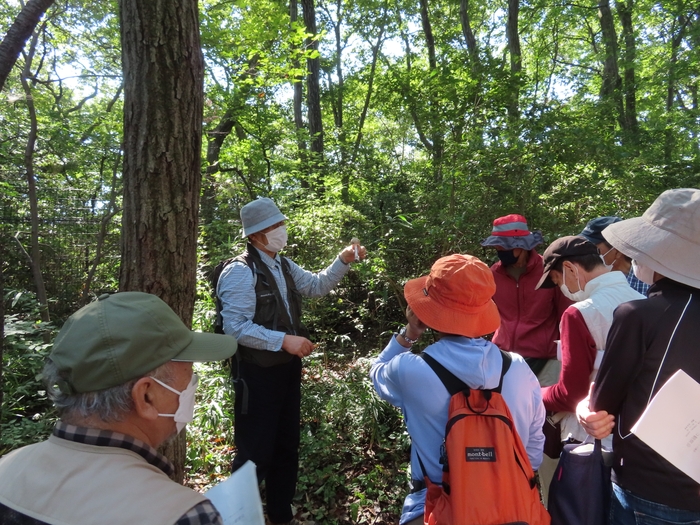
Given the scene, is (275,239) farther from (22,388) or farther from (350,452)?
(22,388)

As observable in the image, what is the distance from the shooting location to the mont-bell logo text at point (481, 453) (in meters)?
1.41

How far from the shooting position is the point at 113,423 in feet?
3.58

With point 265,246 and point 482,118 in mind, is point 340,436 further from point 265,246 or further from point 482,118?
point 482,118

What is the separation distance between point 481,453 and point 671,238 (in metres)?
0.99

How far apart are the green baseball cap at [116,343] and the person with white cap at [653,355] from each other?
1.39m

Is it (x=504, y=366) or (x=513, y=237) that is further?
(x=513, y=237)

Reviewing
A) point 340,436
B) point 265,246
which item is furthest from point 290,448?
point 265,246

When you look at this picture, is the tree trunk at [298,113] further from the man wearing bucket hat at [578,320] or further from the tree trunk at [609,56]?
the tree trunk at [609,56]

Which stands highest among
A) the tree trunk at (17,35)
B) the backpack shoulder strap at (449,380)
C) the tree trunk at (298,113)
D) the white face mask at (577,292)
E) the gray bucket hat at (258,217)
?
the tree trunk at (298,113)

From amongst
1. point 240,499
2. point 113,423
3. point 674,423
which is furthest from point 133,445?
point 674,423

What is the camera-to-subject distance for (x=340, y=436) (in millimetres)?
3947

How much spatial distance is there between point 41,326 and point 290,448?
3.01 m

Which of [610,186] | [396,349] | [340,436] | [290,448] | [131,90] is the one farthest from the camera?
[610,186]

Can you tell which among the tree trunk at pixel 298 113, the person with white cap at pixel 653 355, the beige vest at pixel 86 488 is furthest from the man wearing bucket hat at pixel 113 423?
the tree trunk at pixel 298 113
